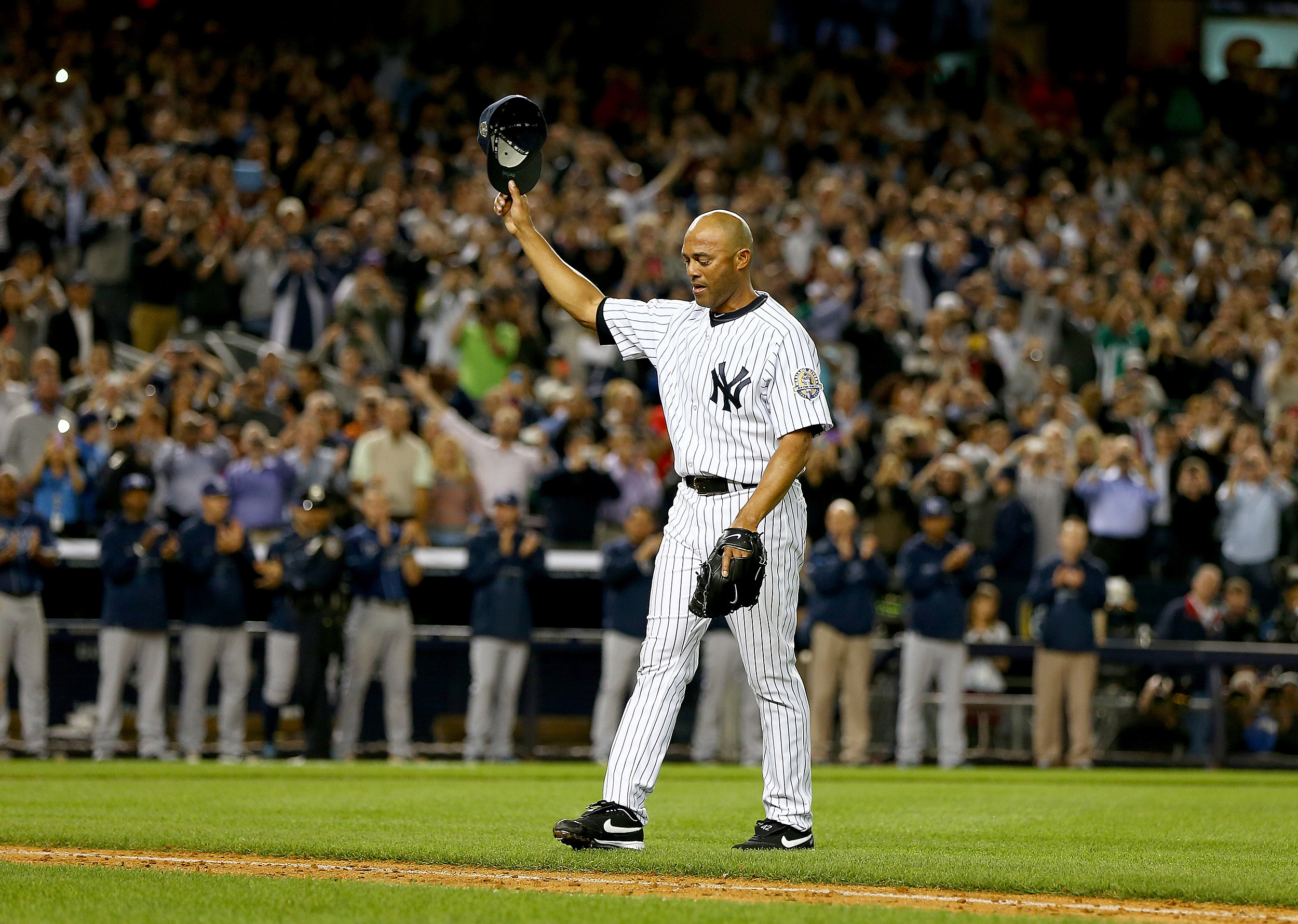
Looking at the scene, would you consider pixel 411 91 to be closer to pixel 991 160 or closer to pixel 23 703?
pixel 991 160

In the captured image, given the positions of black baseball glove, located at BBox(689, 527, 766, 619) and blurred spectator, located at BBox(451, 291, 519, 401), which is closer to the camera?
black baseball glove, located at BBox(689, 527, 766, 619)

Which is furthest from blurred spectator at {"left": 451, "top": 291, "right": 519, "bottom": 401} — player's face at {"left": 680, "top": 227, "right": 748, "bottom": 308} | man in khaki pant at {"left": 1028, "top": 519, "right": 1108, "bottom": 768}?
player's face at {"left": 680, "top": 227, "right": 748, "bottom": 308}

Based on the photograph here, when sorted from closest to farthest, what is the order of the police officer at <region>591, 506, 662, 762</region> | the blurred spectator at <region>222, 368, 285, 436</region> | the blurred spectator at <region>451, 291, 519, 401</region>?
the police officer at <region>591, 506, 662, 762</region> < the blurred spectator at <region>222, 368, 285, 436</region> < the blurred spectator at <region>451, 291, 519, 401</region>

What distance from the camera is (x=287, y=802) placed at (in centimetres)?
932

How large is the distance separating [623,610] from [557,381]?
376 centimetres

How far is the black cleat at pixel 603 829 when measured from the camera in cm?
627

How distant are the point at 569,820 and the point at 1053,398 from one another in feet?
39.9

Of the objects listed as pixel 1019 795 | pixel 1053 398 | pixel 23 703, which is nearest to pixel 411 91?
pixel 1053 398

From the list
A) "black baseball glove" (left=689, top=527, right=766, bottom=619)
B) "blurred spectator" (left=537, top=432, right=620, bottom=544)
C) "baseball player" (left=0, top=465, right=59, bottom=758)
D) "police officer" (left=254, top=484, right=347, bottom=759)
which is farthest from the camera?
"blurred spectator" (left=537, top=432, right=620, bottom=544)

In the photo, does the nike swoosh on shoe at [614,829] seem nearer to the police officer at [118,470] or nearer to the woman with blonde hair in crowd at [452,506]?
the police officer at [118,470]

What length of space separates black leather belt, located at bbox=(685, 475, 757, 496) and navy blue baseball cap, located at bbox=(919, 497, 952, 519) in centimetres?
Answer: 860

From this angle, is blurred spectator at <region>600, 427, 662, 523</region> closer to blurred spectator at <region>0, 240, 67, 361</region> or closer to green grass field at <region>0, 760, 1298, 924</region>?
green grass field at <region>0, 760, 1298, 924</region>

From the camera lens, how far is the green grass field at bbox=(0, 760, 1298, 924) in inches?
219

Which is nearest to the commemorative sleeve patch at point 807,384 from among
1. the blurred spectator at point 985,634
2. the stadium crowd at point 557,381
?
the stadium crowd at point 557,381
